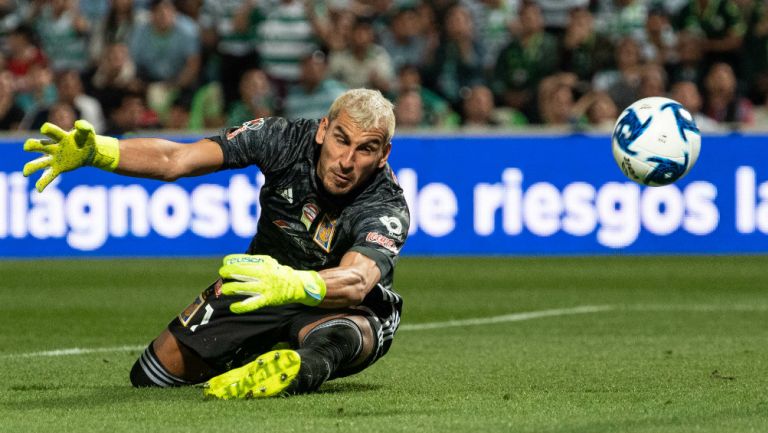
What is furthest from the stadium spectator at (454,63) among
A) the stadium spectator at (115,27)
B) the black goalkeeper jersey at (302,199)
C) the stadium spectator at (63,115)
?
the black goalkeeper jersey at (302,199)

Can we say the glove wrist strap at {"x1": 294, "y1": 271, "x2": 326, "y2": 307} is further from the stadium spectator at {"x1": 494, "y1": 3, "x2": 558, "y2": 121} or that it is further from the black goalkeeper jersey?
the stadium spectator at {"x1": 494, "y1": 3, "x2": 558, "y2": 121}

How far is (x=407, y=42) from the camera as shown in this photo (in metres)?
19.7

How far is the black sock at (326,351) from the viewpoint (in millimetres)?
6461

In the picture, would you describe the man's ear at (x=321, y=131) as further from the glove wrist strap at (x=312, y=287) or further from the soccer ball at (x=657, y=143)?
the soccer ball at (x=657, y=143)

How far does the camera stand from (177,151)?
648 centimetres

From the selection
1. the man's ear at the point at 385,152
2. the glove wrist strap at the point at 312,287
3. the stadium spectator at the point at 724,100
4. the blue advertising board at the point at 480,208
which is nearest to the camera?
the glove wrist strap at the point at 312,287

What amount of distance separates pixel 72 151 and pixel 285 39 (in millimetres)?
13349

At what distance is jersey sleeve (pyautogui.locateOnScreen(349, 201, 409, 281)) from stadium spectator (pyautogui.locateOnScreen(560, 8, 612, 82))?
12.3 metres

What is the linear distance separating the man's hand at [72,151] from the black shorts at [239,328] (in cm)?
120

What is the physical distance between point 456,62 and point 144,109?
4130 millimetres

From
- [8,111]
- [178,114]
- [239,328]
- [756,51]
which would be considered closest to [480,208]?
[178,114]

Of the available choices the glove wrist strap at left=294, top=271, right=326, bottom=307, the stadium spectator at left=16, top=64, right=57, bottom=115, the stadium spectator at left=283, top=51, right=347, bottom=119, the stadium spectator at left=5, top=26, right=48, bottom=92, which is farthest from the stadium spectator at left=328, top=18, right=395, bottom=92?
the glove wrist strap at left=294, top=271, right=326, bottom=307

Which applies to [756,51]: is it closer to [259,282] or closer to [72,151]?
[72,151]

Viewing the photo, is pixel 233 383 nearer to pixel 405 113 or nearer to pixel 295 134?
pixel 295 134
